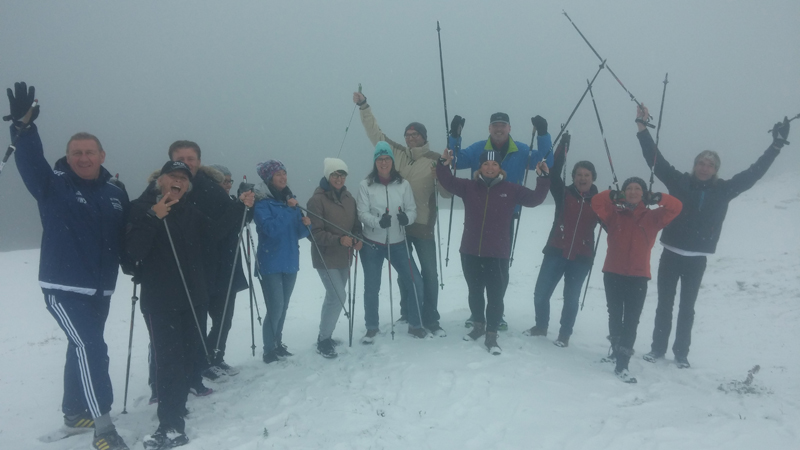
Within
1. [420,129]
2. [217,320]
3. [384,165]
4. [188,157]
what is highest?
[420,129]

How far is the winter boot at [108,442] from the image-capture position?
3.50 meters

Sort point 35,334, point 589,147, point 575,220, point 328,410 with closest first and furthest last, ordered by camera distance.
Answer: point 328,410 → point 575,220 → point 35,334 → point 589,147

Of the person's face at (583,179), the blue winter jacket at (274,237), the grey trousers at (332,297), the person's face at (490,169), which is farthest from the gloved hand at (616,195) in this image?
the blue winter jacket at (274,237)

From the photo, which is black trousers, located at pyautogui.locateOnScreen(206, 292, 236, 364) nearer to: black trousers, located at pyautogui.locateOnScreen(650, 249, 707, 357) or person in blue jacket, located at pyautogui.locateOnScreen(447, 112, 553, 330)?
person in blue jacket, located at pyautogui.locateOnScreen(447, 112, 553, 330)

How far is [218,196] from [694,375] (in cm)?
586

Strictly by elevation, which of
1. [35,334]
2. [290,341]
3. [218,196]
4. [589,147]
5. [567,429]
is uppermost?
[589,147]

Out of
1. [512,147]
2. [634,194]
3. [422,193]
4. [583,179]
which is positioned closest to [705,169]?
[634,194]

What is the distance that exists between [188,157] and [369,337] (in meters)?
3.40

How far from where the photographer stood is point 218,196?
14.6 feet

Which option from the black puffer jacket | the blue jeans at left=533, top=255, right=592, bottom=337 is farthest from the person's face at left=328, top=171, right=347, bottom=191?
the black puffer jacket

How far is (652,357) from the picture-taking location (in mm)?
5457

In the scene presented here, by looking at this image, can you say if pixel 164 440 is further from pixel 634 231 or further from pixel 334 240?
pixel 634 231

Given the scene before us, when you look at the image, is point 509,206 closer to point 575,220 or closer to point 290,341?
Result: point 575,220

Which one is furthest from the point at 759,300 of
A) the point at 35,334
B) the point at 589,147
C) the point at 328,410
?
the point at 589,147
